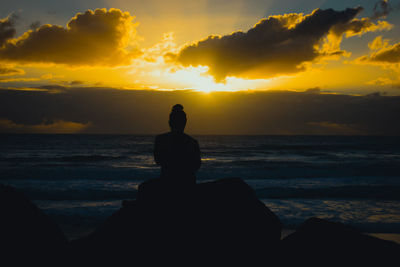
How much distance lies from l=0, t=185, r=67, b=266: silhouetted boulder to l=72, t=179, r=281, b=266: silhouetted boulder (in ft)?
1.13

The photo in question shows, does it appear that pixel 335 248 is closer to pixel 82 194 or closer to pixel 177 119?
pixel 177 119

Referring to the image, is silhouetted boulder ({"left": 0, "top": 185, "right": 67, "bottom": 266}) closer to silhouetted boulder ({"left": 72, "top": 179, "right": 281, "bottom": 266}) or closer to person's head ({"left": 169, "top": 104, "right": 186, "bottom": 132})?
silhouetted boulder ({"left": 72, "top": 179, "right": 281, "bottom": 266})

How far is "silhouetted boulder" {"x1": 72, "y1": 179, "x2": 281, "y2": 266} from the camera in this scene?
366 centimetres

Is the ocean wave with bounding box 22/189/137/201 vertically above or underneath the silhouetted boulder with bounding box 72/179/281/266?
underneath

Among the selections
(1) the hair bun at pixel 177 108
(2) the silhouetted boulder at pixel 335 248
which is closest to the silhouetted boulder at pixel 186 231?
(2) the silhouetted boulder at pixel 335 248

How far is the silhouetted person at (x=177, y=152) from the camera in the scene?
435 centimetres

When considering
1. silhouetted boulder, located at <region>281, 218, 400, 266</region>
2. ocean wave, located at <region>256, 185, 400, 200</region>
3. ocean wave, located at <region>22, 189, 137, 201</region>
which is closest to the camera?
silhouetted boulder, located at <region>281, 218, 400, 266</region>

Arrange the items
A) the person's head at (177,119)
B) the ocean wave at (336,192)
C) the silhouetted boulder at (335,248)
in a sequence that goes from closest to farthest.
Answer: the silhouetted boulder at (335,248)
the person's head at (177,119)
the ocean wave at (336,192)

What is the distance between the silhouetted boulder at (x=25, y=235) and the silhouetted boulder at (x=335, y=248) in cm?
334

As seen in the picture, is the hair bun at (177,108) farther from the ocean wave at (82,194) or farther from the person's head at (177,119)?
the ocean wave at (82,194)

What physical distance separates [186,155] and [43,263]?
246 centimetres

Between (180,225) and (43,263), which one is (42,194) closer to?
(43,263)

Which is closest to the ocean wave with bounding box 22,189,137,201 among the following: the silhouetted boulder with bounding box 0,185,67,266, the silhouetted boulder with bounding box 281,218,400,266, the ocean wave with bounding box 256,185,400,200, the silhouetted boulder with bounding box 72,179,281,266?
the ocean wave with bounding box 256,185,400,200

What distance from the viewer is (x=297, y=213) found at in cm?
Answer: 1123
